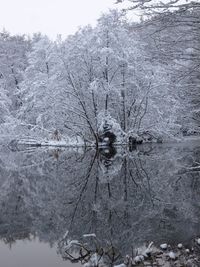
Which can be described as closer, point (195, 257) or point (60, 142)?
point (195, 257)

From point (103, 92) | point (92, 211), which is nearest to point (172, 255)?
point (92, 211)

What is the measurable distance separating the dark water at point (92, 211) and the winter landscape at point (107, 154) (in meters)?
0.02

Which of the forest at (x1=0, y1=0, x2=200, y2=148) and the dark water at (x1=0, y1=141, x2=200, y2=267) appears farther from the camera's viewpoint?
the forest at (x1=0, y1=0, x2=200, y2=148)

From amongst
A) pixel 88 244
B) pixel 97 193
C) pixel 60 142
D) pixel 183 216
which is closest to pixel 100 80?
pixel 60 142

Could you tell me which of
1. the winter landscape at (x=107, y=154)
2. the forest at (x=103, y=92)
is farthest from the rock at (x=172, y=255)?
the forest at (x=103, y=92)

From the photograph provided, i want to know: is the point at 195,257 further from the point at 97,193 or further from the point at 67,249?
the point at 97,193

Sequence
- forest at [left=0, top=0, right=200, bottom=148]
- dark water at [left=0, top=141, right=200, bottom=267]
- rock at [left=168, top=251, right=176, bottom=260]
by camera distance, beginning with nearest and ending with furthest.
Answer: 1. rock at [left=168, top=251, right=176, bottom=260]
2. dark water at [left=0, top=141, right=200, bottom=267]
3. forest at [left=0, top=0, right=200, bottom=148]

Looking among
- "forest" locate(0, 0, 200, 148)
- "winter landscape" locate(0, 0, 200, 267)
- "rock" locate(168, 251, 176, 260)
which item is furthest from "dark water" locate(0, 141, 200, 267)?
"forest" locate(0, 0, 200, 148)

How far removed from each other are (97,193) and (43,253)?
202 inches

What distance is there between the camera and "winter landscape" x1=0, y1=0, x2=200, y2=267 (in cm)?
663

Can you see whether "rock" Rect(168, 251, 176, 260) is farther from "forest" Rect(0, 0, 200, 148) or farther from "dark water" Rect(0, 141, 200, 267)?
"forest" Rect(0, 0, 200, 148)

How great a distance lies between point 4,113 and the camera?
3756 centimetres

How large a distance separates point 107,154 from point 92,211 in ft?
45.0

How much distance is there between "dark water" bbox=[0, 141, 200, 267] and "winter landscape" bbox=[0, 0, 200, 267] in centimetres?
2
